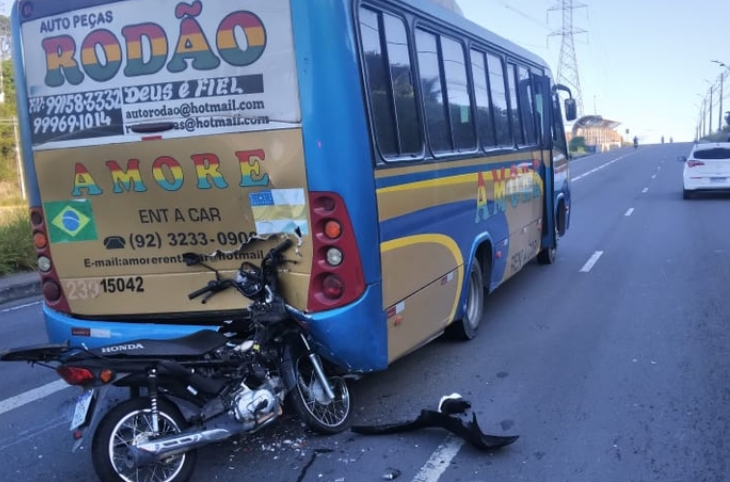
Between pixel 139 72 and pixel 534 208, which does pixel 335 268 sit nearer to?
pixel 139 72

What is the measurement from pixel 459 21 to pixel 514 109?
7.16 feet

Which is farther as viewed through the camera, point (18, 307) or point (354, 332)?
point (18, 307)

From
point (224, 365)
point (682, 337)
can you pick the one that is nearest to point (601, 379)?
point (682, 337)

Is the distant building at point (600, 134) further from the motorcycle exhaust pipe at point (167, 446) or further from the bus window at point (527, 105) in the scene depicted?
the motorcycle exhaust pipe at point (167, 446)

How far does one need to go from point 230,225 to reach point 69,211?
1189 mm

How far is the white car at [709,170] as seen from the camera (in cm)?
2138

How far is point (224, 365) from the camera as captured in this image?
171 inches

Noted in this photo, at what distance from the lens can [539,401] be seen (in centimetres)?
545

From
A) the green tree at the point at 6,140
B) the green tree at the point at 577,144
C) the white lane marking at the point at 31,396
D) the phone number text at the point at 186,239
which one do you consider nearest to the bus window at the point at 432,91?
the phone number text at the point at 186,239

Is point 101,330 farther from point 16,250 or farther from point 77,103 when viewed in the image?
point 16,250

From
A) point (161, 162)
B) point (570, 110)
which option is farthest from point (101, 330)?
point (570, 110)

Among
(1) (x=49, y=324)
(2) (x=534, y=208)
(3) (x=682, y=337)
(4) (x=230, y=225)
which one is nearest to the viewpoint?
(4) (x=230, y=225)

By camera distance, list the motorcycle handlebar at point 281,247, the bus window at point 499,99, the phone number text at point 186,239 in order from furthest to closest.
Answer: the bus window at point 499,99, the phone number text at point 186,239, the motorcycle handlebar at point 281,247

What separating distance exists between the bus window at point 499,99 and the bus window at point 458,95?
968 mm
